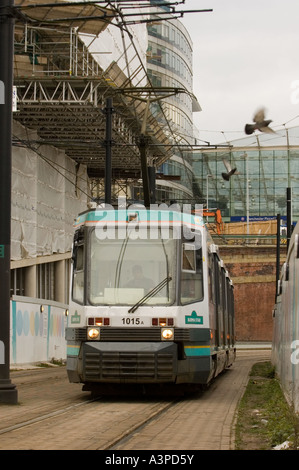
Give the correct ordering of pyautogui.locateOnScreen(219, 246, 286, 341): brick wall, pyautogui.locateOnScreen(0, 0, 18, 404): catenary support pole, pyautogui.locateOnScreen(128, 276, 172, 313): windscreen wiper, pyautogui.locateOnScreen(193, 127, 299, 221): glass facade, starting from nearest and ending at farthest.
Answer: pyautogui.locateOnScreen(0, 0, 18, 404): catenary support pole → pyautogui.locateOnScreen(128, 276, 172, 313): windscreen wiper → pyautogui.locateOnScreen(219, 246, 286, 341): brick wall → pyautogui.locateOnScreen(193, 127, 299, 221): glass facade

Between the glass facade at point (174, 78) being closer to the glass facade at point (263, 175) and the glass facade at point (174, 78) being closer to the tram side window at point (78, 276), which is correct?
the glass facade at point (263, 175)

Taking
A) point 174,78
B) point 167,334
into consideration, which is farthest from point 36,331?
point 174,78

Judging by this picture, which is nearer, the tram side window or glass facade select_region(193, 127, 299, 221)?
→ the tram side window

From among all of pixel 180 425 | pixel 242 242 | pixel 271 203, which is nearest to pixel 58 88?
pixel 180 425

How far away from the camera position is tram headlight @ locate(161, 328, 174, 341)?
1452cm

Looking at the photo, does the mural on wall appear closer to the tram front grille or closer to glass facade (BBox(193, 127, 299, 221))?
the tram front grille

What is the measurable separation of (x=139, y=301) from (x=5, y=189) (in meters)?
2.85

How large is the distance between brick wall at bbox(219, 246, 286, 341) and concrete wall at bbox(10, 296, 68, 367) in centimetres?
3126

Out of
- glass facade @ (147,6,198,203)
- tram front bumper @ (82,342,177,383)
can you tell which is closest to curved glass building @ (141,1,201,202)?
glass facade @ (147,6,198,203)

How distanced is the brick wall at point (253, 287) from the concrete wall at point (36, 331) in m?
31.3

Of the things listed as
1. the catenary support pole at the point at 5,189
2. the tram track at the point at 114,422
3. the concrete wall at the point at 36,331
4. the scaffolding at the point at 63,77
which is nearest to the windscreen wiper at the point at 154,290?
the tram track at the point at 114,422

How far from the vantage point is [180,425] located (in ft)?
36.7

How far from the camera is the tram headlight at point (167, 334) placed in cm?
1452
